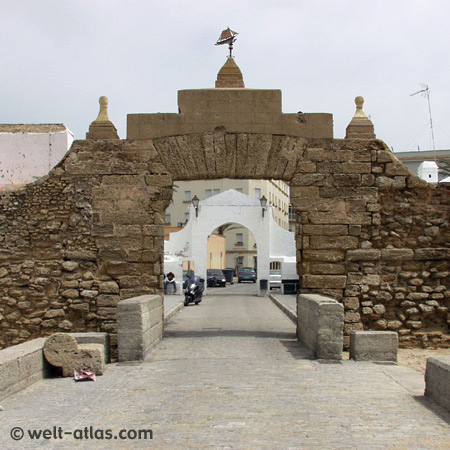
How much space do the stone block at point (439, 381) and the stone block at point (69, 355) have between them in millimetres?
3559

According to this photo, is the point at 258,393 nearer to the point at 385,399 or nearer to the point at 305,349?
the point at 385,399

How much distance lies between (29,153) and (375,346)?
1446cm

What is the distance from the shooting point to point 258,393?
19.5ft

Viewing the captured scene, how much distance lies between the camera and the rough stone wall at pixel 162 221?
9.71 m

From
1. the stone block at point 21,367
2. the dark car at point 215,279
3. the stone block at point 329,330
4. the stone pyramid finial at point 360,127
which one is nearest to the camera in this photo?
the stone block at point 21,367

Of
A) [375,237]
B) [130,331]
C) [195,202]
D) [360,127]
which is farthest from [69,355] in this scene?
[195,202]

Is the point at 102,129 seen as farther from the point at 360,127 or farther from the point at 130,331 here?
the point at 360,127

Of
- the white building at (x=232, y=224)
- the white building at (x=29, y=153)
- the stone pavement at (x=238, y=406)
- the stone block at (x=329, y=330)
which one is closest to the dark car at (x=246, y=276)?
the white building at (x=232, y=224)

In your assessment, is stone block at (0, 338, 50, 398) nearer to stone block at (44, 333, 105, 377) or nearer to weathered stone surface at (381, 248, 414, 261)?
stone block at (44, 333, 105, 377)

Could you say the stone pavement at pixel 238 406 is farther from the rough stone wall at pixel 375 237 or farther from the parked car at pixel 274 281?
the parked car at pixel 274 281

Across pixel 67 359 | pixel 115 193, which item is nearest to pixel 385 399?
pixel 67 359

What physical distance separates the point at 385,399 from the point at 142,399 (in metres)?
2.29

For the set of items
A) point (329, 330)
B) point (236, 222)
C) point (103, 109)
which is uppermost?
point (103, 109)

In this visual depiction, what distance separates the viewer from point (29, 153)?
19.3 meters
